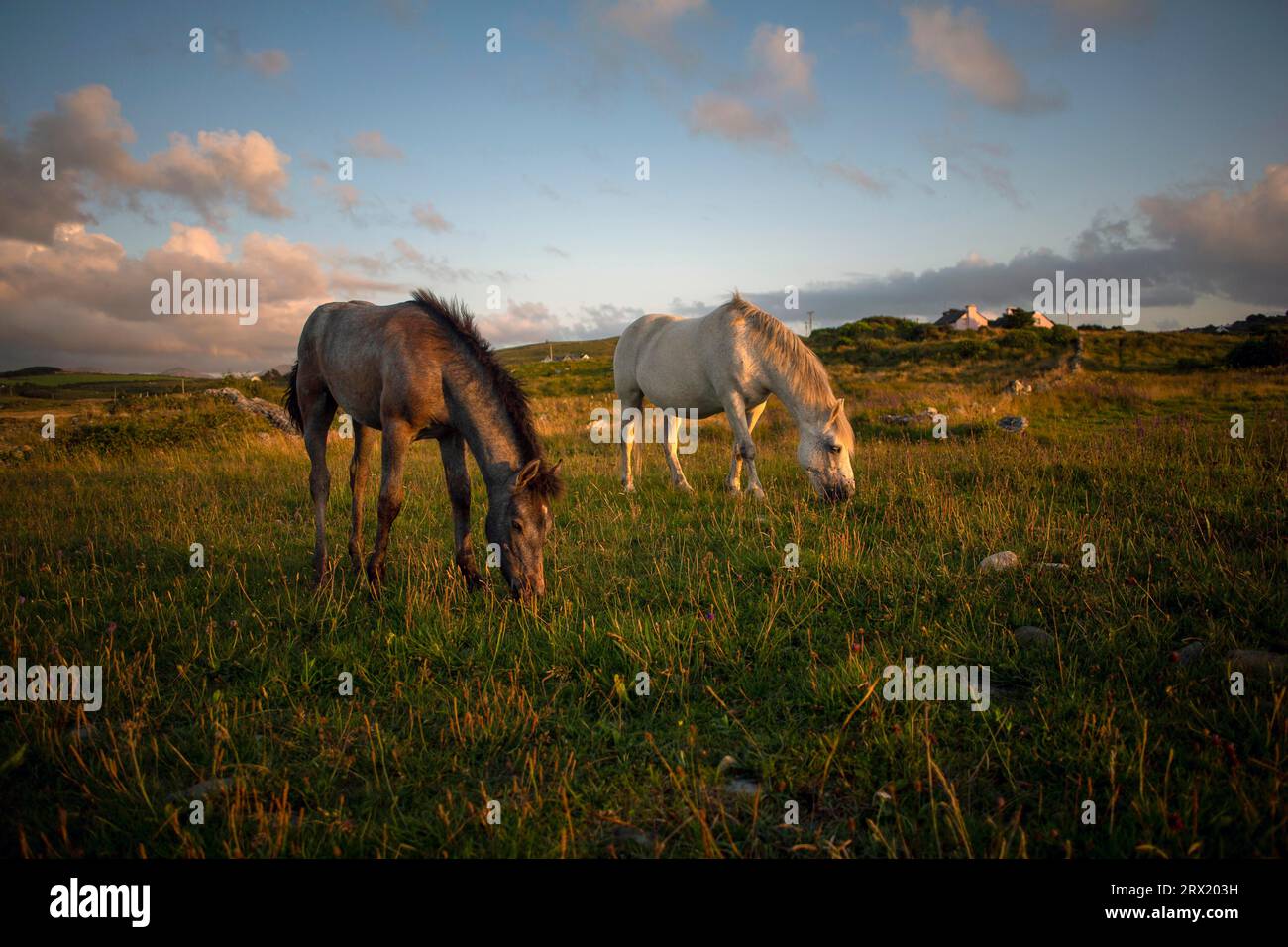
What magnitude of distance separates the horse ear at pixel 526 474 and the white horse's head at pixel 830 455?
4677 millimetres

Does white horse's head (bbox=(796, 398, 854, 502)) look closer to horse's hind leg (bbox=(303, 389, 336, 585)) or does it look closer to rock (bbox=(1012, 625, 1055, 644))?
rock (bbox=(1012, 625, 1055, 644))

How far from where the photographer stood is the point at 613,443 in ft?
51.7

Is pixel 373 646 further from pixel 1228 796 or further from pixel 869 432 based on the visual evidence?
pixel 869 432

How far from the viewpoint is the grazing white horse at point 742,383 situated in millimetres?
8477

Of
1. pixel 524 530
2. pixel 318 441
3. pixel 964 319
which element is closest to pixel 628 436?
pixel 318 441

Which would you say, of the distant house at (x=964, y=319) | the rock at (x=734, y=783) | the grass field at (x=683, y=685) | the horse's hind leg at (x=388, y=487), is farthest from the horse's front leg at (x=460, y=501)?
the distant house at (x=964, y=319)

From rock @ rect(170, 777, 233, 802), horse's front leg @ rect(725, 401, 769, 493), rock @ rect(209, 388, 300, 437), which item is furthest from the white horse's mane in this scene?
rock @ rect(209, 388, 300, 437)

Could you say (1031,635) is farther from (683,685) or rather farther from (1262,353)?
(1262,353)

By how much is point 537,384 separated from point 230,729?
1610 inches

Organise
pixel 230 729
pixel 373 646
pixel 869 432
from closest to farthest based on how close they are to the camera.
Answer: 1. pixel 230 729
2. pixel 373 646
3. pixel 869 432

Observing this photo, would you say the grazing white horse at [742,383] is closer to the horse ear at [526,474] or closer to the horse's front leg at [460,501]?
the horse's front leg at [460,501]

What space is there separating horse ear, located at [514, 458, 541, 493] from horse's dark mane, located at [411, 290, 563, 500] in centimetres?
5

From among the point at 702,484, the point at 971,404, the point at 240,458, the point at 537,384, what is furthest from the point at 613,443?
the point at 537,384

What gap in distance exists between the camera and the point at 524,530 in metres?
5.09
